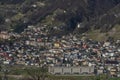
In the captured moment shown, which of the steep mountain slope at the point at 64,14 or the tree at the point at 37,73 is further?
the steep mountain slope at the point at 64,14

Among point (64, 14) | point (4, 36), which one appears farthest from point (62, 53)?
point (64, 14)

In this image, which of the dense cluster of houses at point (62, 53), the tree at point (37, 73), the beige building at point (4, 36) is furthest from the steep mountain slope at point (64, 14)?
the tree at point (37, 73)

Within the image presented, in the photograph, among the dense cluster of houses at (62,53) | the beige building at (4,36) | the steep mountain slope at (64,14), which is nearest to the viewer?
the dense cluster of houses at (62,53)

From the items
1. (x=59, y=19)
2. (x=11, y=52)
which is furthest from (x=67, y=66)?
(x=59, y=19)

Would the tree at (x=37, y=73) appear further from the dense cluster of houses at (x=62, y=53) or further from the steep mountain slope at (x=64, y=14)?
the steep mountain slope at (x=64, y=14)

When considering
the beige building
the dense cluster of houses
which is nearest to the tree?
the dense cluster of houses

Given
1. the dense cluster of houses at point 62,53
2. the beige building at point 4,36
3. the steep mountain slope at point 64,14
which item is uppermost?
the steep mountain slope at point 64,14

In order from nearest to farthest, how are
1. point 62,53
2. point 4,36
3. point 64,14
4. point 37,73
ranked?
point 37,73 → point 62,53 → point 4,36 → point 64,14

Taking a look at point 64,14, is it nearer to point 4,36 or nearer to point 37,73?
point 4,36

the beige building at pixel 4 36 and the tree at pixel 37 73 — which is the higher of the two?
the beige building at pixel 4 36
